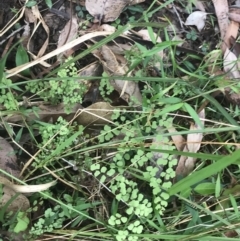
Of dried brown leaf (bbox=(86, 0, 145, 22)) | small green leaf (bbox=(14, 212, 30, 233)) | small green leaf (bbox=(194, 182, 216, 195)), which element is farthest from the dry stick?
small green leaf (bbox=(194, 182, 216, 195))

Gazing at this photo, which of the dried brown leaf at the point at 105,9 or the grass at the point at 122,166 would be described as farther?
the dried brown leaf at the point at 105,9

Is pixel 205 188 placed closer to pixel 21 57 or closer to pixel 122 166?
pixel 122 166

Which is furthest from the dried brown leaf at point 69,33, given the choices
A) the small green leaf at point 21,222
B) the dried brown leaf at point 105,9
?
the small green leaf at point 21,222

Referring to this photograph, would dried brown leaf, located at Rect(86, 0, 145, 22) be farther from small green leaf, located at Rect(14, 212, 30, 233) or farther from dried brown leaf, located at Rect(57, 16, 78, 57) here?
small green leaf, located at Rect(14, 212, 30, 233)

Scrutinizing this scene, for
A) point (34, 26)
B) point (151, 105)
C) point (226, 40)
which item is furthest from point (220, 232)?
point (34, 26)

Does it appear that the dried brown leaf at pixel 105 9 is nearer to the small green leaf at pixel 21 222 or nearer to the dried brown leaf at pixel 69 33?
the dried brown leaf at pixel 69 33

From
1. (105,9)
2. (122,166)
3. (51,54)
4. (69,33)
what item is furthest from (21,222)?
(105,9)

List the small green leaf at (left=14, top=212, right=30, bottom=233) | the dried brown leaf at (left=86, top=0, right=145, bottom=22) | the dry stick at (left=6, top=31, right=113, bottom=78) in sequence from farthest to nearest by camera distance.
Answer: the dried brown leaf at (left=86, top=0, right=145, bottom=22) < the dry stick at (left=6, top=31, right=113, bottom=78) < the small green leaf at (left=14, top=212, right=30, bottom=233)

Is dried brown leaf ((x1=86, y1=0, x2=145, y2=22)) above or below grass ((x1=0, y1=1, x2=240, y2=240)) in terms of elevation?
above
